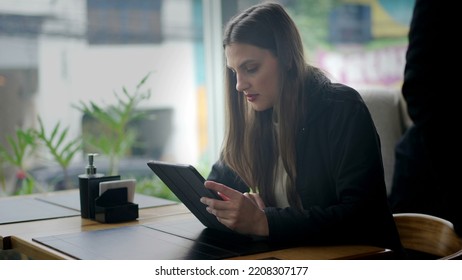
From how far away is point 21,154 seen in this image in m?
3.04

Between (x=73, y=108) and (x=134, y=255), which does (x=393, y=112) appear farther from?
(x=134, y=255)

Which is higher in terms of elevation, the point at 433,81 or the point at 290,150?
the point at 433,81

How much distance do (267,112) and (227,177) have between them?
244 mm

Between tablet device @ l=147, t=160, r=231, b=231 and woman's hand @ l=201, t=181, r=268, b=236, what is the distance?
3cm

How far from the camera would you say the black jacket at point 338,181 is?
5.33 feet

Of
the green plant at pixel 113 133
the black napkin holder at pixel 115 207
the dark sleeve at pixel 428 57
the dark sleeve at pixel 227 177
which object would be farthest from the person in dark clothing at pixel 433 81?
the green plant at pixel 113 133

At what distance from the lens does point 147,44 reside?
3.95 m

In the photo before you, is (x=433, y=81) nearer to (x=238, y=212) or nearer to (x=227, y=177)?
(x=238, y=212)

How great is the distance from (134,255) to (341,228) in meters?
0.46

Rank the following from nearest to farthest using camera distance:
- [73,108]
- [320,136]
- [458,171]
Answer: [458,171], [320,136], [73,108]

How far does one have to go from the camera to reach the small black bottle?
2.02 metres

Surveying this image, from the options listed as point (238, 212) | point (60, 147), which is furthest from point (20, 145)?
point (238, 212)
